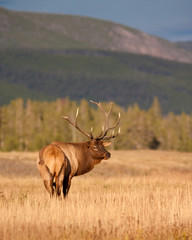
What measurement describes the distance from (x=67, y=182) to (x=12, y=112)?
434 ft

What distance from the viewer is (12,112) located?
144 m

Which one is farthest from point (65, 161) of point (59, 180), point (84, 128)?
point (84, 128)

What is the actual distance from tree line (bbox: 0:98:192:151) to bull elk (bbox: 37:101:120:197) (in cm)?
7783

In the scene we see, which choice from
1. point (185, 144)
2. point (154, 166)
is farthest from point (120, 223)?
point (185, 144)

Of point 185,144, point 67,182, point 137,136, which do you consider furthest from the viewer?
point 185,144

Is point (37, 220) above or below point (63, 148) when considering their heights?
below

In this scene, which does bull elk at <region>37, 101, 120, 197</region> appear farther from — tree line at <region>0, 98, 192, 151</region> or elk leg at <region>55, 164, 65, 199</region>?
tree line at <region>0, 98, 192, 151</region>

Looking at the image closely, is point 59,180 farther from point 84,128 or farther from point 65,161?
point 84,128

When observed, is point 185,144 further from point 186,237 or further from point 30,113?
point 186,237

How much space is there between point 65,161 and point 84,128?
104 metres

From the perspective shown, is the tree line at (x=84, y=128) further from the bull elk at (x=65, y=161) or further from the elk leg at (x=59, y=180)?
the elk leg at (x=59, y=180)

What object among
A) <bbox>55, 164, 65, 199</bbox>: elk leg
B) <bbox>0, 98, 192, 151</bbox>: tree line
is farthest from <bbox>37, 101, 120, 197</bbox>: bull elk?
<bbox>0, 98, 192, 151</bbox>: tree line

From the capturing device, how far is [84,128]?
383ft

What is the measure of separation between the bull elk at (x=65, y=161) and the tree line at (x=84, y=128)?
77.8 metres
